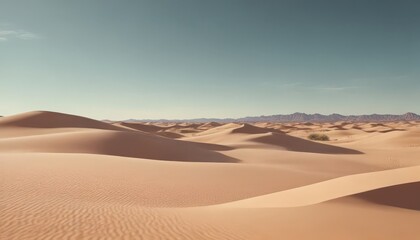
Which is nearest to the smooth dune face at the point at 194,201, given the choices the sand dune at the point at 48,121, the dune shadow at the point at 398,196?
the dune shadow at the point at 398,196

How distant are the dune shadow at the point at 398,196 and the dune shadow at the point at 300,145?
33680mm

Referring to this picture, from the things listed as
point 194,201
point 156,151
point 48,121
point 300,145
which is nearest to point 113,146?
point 156,151

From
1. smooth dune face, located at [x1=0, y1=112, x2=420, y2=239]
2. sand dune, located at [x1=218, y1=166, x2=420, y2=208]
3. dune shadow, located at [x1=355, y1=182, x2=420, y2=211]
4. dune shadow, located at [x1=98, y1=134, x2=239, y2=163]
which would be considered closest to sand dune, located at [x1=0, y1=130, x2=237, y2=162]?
dune shadow, located at [x1=98, y1=134, x2=239, y2=163]

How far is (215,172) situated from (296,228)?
12519 millimetres

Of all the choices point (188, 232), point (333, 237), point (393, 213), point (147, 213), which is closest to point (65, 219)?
point (147, 213)

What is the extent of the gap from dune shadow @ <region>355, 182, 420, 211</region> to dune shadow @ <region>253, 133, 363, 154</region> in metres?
33.7

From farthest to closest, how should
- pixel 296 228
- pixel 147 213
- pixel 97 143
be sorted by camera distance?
pixel 97 143
pixel 147 213
pixel 296 228

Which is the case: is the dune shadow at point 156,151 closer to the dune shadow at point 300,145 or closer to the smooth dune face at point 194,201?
the smooth dune face at point 194,201

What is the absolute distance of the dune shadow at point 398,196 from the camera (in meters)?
9.09

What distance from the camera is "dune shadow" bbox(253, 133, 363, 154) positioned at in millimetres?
43000

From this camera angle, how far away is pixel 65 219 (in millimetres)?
7863

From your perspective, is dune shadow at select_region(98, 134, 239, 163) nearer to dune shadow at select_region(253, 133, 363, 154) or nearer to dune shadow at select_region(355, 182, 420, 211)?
dune shadow at select_region(253, 133, 363, 154)

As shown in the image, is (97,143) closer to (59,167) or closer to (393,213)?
(59,167)

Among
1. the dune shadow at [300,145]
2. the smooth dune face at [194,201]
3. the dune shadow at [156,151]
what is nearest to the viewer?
the smooth dune face at [194,201]
